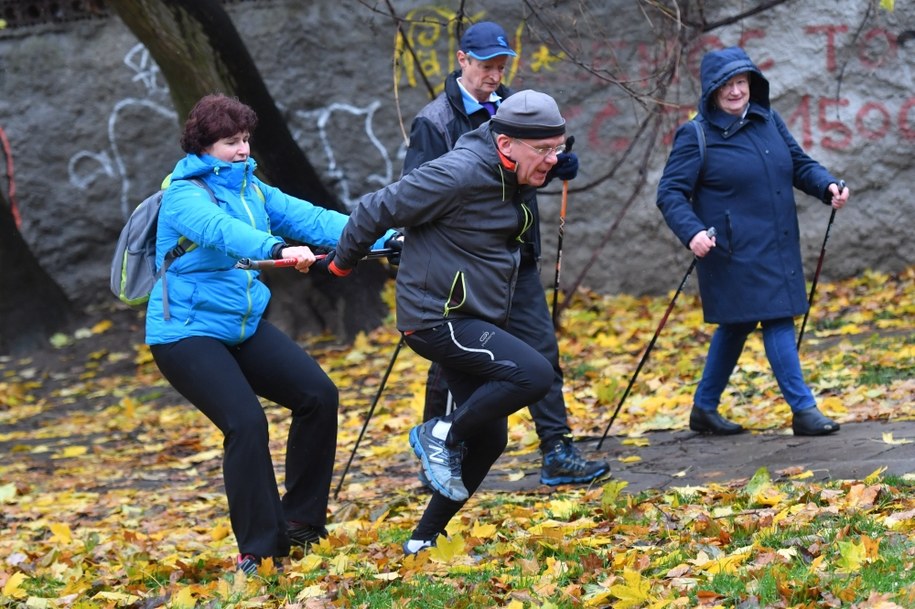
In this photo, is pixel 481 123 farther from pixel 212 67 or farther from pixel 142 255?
pixel 212 67

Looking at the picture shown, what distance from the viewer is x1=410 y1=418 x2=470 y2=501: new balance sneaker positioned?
4980 millimetres

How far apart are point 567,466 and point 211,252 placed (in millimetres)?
2055

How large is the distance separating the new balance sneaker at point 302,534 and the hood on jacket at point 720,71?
2.85m

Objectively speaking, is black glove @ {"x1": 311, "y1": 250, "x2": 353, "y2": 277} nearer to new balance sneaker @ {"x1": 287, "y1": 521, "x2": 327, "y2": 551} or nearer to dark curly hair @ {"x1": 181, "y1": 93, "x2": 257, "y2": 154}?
dark curly hair @ {"x1": 181, "y1": 93, "x2": 257, "y2": 154}

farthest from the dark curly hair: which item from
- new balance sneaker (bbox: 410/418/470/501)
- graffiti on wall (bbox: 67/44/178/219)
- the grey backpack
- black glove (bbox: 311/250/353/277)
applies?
graffiti on wall (bbox: 67/44/178/219)

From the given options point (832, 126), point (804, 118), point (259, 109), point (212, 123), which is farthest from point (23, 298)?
point (212, 123)

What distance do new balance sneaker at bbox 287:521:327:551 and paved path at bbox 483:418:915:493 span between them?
49.3 inches

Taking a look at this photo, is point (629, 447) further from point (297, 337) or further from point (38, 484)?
point (297, 337)

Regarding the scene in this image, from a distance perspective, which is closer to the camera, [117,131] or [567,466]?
[567,466]

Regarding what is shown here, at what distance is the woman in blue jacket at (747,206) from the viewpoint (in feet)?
21.2

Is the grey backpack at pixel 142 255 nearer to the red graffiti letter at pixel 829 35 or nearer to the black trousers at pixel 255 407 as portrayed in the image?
the black trousers at pixel 255 407

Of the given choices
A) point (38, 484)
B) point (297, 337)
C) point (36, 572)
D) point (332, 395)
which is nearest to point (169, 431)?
point (38, 484)

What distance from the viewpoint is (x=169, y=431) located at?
31.3 feet

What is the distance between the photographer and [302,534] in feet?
18.2
